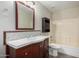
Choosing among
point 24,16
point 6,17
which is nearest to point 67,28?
point 24,16

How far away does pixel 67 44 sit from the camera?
459 cm

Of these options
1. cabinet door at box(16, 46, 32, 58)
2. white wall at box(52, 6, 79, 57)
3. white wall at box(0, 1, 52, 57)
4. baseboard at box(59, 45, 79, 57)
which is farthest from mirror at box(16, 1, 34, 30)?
white wall at box(52, 6, 79, 57)

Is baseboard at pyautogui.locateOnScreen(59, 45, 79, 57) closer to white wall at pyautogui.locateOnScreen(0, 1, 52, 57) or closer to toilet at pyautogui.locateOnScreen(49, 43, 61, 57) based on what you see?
toilet at pyautogui.locateOnScreen(49, 43, 61, 57)

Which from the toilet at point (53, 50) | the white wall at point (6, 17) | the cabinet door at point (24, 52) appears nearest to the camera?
the cabinet door at point (24, 52)

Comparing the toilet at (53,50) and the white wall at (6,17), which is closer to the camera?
the white wall at (6,17)

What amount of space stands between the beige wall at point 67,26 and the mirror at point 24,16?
7.17ft

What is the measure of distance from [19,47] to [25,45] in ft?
0.51

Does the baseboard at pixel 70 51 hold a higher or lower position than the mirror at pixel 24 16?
lower

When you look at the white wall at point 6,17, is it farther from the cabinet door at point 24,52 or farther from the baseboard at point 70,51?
the baseboard at point 70,51

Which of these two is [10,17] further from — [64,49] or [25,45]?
[64,49]

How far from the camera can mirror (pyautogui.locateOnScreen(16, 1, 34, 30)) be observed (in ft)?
7.92

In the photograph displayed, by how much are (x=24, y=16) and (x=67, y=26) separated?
2646mm

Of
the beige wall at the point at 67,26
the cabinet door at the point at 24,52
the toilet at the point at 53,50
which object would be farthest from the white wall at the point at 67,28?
the cabinet door at the point at 24,52

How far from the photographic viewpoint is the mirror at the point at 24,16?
2.41 m
